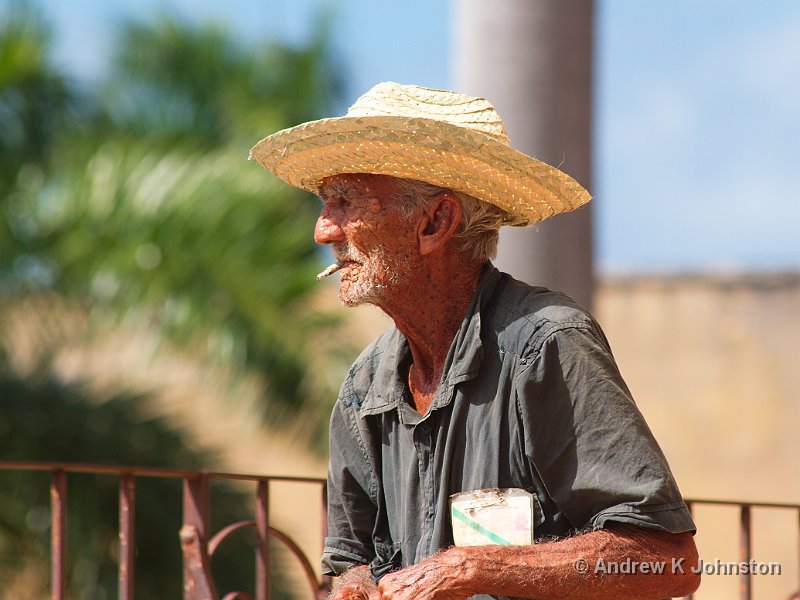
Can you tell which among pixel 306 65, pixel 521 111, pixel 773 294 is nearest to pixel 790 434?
pixel 773 294

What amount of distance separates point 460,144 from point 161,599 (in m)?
5.24

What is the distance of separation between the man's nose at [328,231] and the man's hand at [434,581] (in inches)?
26.9

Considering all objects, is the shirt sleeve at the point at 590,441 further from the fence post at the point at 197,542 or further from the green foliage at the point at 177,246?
the green foliage at the point at 177,246

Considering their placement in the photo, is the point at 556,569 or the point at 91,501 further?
the point at 91,501

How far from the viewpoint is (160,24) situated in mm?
12414

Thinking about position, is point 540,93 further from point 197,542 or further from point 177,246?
point 177,246

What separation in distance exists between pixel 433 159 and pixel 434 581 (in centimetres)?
81

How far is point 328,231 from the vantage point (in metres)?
2.41

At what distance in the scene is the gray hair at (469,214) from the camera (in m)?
2.37

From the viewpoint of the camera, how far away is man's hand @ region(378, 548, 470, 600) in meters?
2.06

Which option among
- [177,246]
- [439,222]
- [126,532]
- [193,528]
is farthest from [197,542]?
[177,246]

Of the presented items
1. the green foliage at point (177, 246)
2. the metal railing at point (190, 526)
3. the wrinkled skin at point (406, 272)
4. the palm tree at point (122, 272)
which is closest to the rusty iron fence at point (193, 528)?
the metal railing at point (190, 526)

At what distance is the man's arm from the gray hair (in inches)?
25.1

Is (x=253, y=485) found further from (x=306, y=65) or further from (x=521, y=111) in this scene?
(x=306, y=65)
